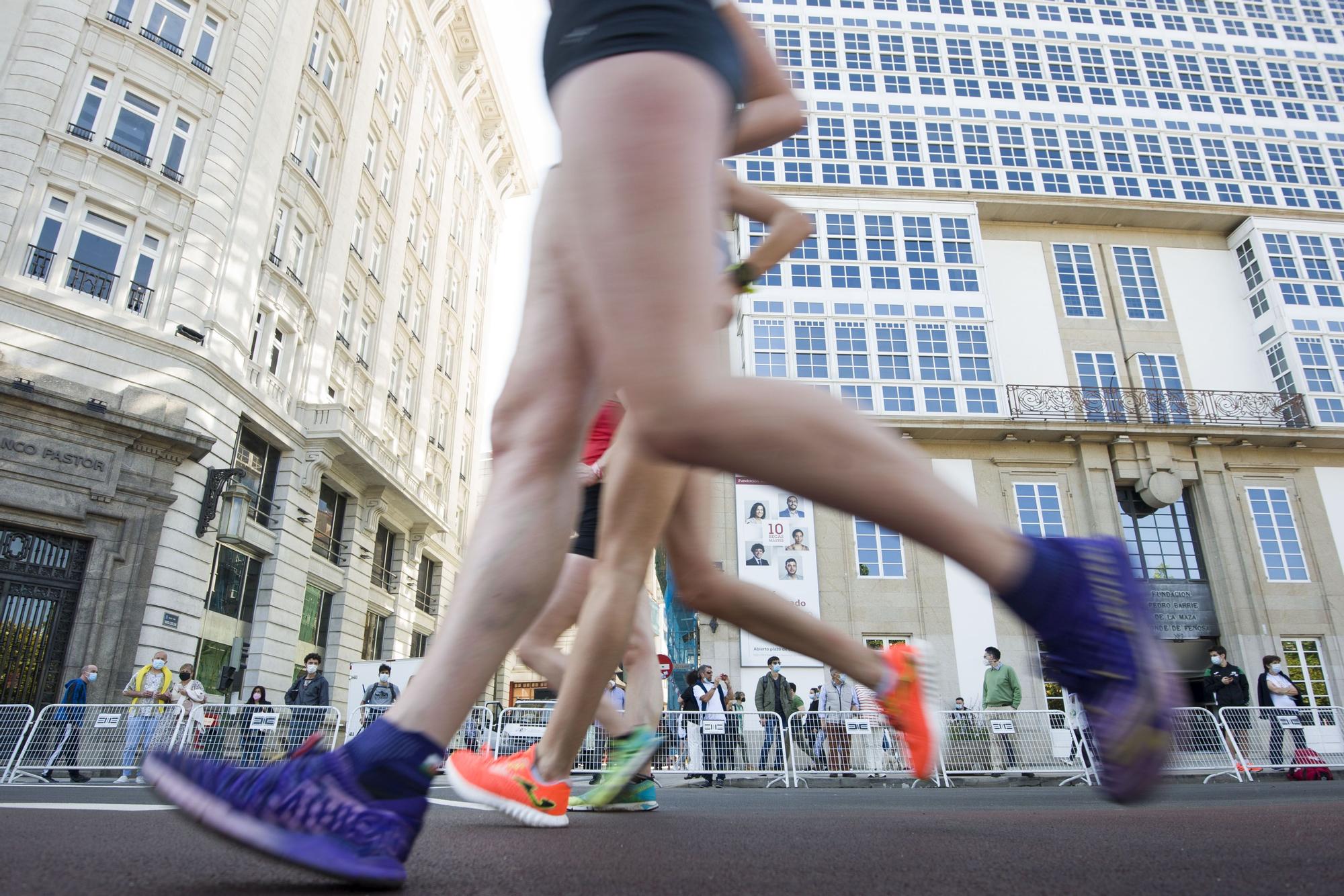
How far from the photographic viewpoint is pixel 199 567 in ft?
52.2

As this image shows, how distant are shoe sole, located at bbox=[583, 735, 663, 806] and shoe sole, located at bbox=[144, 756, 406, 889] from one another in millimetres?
1782

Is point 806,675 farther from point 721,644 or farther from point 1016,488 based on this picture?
point 1016,488

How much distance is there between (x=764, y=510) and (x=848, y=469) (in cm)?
2105

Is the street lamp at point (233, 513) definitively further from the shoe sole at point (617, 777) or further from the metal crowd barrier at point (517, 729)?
the shoe sole at point (617, 777)

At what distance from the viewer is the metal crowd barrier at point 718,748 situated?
9.07m

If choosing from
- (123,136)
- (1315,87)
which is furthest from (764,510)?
(1315,87)

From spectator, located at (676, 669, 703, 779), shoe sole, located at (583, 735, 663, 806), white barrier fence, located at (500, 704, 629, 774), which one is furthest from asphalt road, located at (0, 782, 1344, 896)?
spectator, located at (676, 669, 703, 779)

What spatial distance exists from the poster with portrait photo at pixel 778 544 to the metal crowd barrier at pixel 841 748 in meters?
11.1

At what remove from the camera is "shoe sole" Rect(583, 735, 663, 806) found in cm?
287

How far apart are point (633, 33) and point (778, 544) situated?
820 inches

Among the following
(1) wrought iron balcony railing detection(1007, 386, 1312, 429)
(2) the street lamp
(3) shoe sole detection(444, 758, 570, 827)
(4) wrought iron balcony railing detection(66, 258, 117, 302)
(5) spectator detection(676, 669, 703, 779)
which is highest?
(1) wrought iron balcony railing detection(1007, 386, 1312, 429)

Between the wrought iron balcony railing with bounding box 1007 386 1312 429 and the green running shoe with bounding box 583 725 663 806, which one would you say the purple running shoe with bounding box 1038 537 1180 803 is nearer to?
the green running shoe with bounding box 583 725 663 806

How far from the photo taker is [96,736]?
9.13m

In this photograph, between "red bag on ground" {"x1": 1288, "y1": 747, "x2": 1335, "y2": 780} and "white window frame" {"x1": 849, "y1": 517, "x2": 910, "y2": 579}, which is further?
"white window frame" {"x1": 849, "y1": 517, "x2": 910, "y2": 579}
